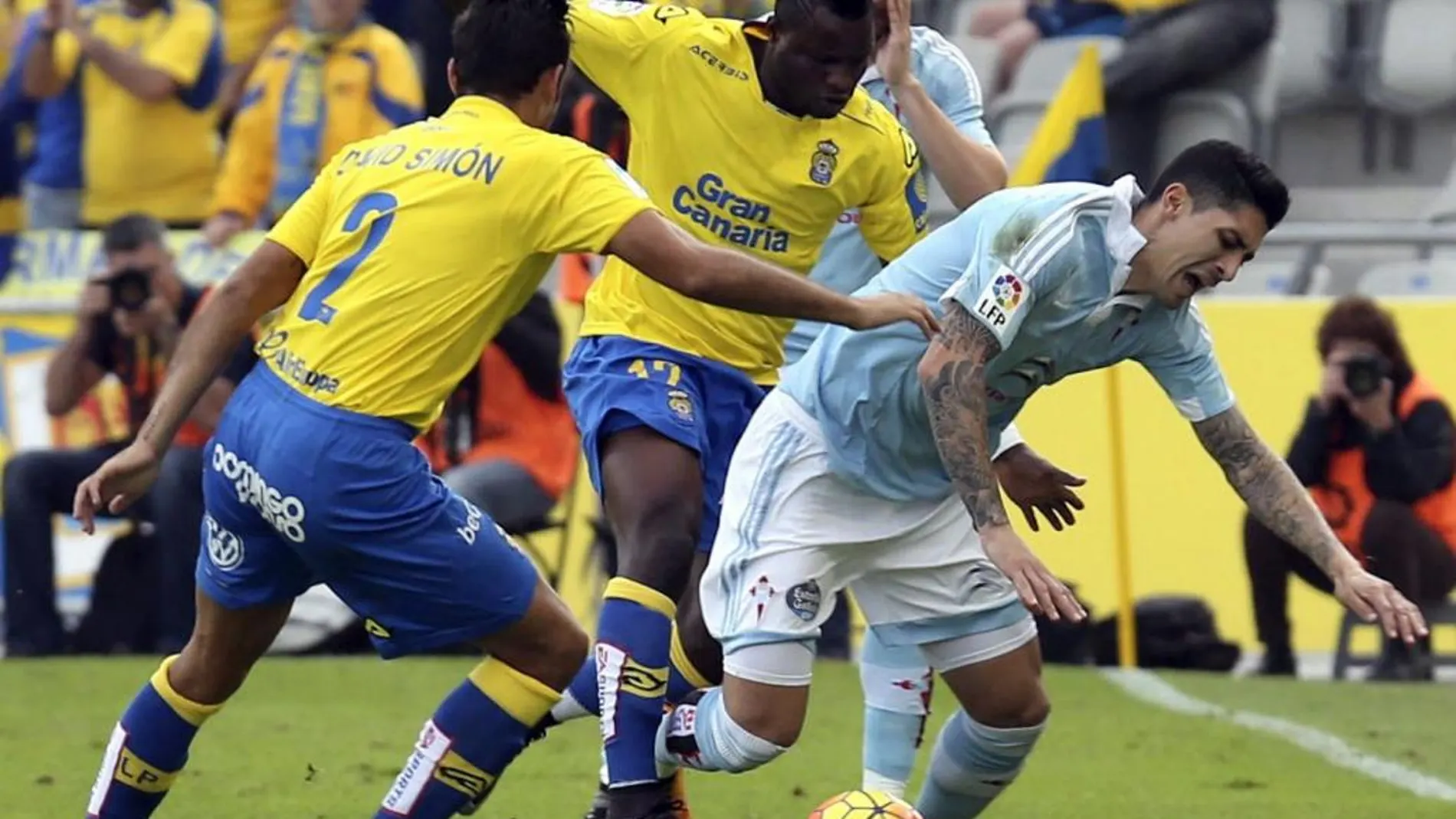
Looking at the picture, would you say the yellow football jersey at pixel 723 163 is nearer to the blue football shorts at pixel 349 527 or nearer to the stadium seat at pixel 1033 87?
the blue football shorts at pixel 349 527

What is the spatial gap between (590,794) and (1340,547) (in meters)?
2.77

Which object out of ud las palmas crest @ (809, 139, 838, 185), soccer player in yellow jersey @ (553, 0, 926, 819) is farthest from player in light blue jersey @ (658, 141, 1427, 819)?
ud las palmas crest @ (809, 139, 838, 185)

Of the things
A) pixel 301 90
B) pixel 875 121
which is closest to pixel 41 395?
pixel 301 90

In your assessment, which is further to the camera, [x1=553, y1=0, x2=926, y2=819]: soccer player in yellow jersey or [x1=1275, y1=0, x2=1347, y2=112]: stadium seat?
[x1=1275, y1=0, x2=1347, y2=112]: stadium seat

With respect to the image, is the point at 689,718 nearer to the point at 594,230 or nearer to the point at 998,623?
the point at 998,623

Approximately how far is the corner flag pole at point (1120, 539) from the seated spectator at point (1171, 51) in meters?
3.36

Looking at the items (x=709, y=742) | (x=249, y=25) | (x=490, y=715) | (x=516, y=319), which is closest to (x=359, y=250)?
(x=490, y=715)

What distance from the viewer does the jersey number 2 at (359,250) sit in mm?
5766

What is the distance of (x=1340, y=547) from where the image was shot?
6062 mm

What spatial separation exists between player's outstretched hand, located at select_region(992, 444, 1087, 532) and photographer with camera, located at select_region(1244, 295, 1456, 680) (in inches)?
190

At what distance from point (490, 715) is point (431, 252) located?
999 millimetres

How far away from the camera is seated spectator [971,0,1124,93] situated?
15.3 m

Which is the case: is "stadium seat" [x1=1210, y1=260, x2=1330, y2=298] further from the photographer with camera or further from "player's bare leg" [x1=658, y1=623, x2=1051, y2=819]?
"player's bare leg" [x1=658, y1=623, x2=1051, y2=819]

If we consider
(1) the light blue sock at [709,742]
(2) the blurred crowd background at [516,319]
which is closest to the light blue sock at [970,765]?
(1) the light blue sock at [709,742]
